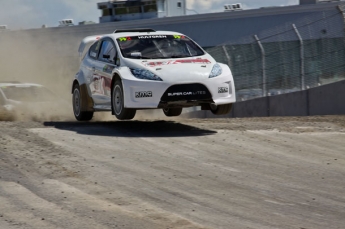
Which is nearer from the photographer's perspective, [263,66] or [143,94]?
[143,94]

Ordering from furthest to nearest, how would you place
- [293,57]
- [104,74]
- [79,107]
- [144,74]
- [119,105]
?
1. [293,57]
2. [79,107]
3. [104,74]
4. [119,105]
5. [144,74]

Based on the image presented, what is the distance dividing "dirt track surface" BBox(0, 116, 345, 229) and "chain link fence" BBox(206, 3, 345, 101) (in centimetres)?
548

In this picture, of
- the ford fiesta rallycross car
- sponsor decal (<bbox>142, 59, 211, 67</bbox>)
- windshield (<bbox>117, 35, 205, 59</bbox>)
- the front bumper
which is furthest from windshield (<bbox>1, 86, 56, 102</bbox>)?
the front bumper

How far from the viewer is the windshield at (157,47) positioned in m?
13.2

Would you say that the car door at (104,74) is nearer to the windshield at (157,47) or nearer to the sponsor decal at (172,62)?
the windshield at (157,47)

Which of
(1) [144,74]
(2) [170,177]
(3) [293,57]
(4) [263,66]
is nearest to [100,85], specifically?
(1) [144,74]

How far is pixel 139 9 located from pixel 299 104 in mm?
39114

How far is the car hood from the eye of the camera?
1236 cm

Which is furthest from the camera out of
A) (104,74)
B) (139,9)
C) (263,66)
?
(139,9)

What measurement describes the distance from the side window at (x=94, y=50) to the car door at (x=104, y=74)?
0.17m

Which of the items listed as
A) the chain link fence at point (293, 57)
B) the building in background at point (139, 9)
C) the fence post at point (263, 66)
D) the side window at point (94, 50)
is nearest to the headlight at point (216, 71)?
the side window at point (94, 50)

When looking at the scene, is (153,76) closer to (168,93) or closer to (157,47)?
(168,93)

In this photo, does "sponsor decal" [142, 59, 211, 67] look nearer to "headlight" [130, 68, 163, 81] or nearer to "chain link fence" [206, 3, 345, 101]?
"headlight" [130, 68, 163, 81]

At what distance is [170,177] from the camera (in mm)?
8797
